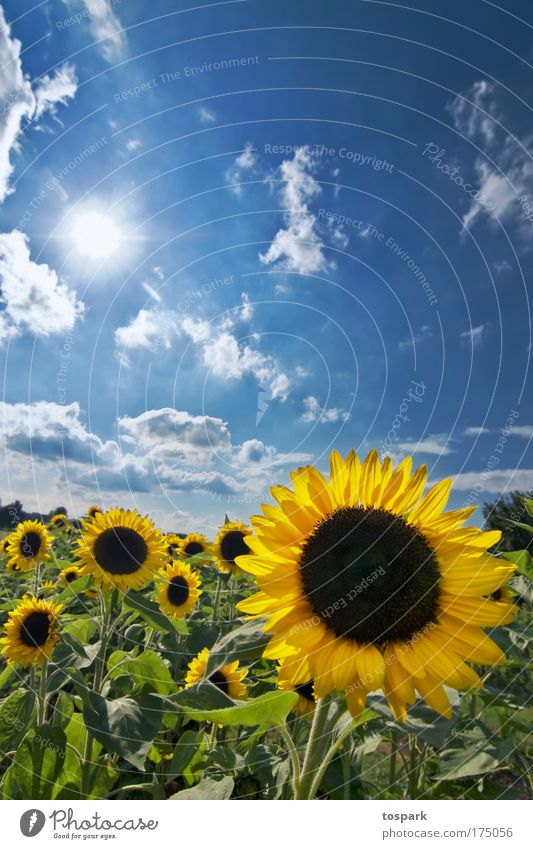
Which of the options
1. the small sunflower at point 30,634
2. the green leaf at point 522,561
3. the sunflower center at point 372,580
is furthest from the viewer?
the small sunflower at point 30,634

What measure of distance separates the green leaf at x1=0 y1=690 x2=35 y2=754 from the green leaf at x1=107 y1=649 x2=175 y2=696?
1.70ft

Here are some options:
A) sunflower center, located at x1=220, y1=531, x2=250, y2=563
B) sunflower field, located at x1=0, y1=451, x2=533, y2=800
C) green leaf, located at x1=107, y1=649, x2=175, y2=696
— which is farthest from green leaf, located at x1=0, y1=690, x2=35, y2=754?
sunflower center, located at x1=220, y1=531, x2=250, y2=563

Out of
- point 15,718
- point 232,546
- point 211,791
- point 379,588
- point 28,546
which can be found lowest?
point 211,791

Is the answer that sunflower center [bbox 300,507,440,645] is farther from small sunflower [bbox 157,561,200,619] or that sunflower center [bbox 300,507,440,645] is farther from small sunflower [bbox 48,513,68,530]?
small sunflower [bbox 48,513,68,530]

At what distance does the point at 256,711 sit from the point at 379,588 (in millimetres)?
352

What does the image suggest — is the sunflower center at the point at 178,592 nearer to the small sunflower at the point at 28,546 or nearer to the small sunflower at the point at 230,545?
the small sunflower at the point at 230,545

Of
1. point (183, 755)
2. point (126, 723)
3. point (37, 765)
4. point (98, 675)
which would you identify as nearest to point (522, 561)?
point (183, 755)

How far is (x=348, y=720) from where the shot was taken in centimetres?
119

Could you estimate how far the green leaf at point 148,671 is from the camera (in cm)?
193

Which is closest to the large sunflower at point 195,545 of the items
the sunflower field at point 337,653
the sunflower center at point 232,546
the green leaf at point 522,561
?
the sunflower center at point 232,546

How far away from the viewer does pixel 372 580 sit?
1.10 metres

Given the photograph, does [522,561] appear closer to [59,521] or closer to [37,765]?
[37,765]
